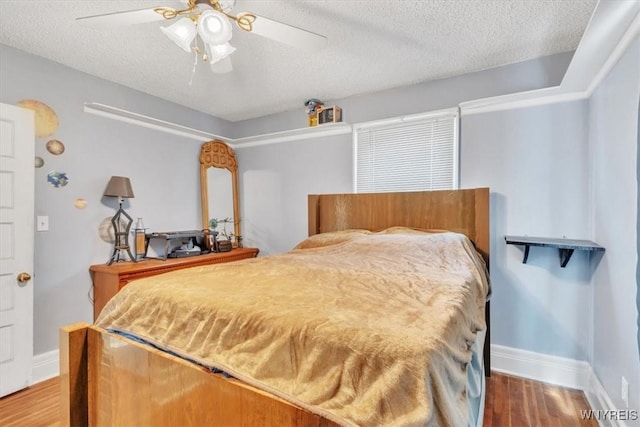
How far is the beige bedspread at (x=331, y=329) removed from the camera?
0.76 meters

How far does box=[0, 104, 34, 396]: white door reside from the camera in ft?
6.98

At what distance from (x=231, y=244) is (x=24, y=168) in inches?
78.0

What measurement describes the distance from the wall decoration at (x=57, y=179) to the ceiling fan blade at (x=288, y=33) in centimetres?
207

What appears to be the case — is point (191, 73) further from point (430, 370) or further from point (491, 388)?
point (491, 388)

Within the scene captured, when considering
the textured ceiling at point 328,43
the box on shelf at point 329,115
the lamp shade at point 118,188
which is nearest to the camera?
the textured ceiling at point 328,43

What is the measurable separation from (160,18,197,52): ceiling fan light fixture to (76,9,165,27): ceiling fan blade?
66mm

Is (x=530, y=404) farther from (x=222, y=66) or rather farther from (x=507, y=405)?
(x=222, y=66)

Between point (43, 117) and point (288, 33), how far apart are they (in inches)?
85.2

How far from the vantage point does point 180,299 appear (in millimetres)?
1247

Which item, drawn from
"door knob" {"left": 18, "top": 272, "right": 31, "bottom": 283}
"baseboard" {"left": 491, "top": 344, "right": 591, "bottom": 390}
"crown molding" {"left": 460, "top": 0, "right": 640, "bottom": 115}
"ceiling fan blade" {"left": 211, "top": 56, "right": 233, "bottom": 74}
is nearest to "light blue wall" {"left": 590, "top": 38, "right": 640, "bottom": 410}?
"crown molding" {"left": 460, "top": 0, "right": 640, "bottom": 115}

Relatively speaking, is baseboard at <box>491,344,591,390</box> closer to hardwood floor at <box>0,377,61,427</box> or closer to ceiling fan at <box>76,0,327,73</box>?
ceiling fan at <box>76,0,327,73</box>

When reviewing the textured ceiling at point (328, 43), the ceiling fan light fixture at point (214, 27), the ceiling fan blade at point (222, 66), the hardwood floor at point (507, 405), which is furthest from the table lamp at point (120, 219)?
the ceiling fan light fixture at point (214, 27)

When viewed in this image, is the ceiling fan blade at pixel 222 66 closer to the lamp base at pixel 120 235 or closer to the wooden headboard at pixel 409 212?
the wooden headboard at pixel 409 212

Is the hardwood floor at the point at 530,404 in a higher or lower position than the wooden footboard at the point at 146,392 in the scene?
lower
